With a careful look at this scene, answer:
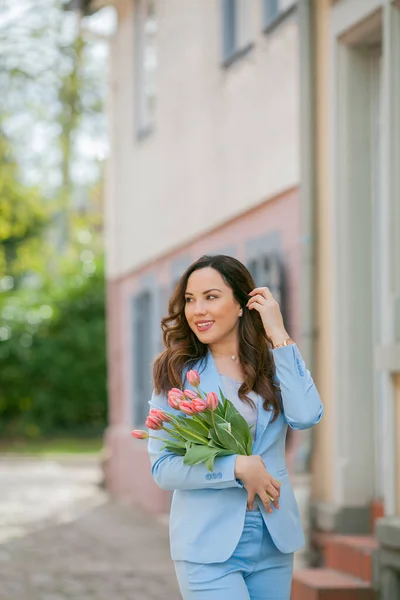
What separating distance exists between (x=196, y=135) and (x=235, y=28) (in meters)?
Result: 1.44

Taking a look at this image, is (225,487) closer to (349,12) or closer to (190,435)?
(190,435)

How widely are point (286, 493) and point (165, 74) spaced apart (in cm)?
1057

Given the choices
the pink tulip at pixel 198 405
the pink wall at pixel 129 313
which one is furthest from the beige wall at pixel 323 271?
the pink tulip at pixel 198 405

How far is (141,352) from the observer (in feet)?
51.6

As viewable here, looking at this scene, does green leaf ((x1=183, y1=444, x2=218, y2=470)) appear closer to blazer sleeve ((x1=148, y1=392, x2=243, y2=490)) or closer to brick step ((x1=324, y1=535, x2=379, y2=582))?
blazer sleeve ((x1=148, y1=392, x2=243, y2=490))

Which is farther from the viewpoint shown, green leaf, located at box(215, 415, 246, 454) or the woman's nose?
the woman's nose

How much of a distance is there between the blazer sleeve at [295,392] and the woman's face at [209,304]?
0.21 m

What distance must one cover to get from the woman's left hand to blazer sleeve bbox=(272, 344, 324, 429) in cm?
5

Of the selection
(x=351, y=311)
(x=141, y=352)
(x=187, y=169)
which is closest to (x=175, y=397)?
(x=351, y=311)

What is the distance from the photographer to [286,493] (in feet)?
13.9

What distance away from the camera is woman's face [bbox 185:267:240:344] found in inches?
167

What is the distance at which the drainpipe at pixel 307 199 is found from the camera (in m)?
9.08

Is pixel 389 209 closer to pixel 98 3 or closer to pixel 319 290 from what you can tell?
pixel 319 290

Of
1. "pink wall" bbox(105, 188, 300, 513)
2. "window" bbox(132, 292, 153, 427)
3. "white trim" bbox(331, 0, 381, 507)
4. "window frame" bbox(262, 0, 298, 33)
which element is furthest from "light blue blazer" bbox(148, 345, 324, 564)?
"window" bbox(132, 292, 153, 427)
